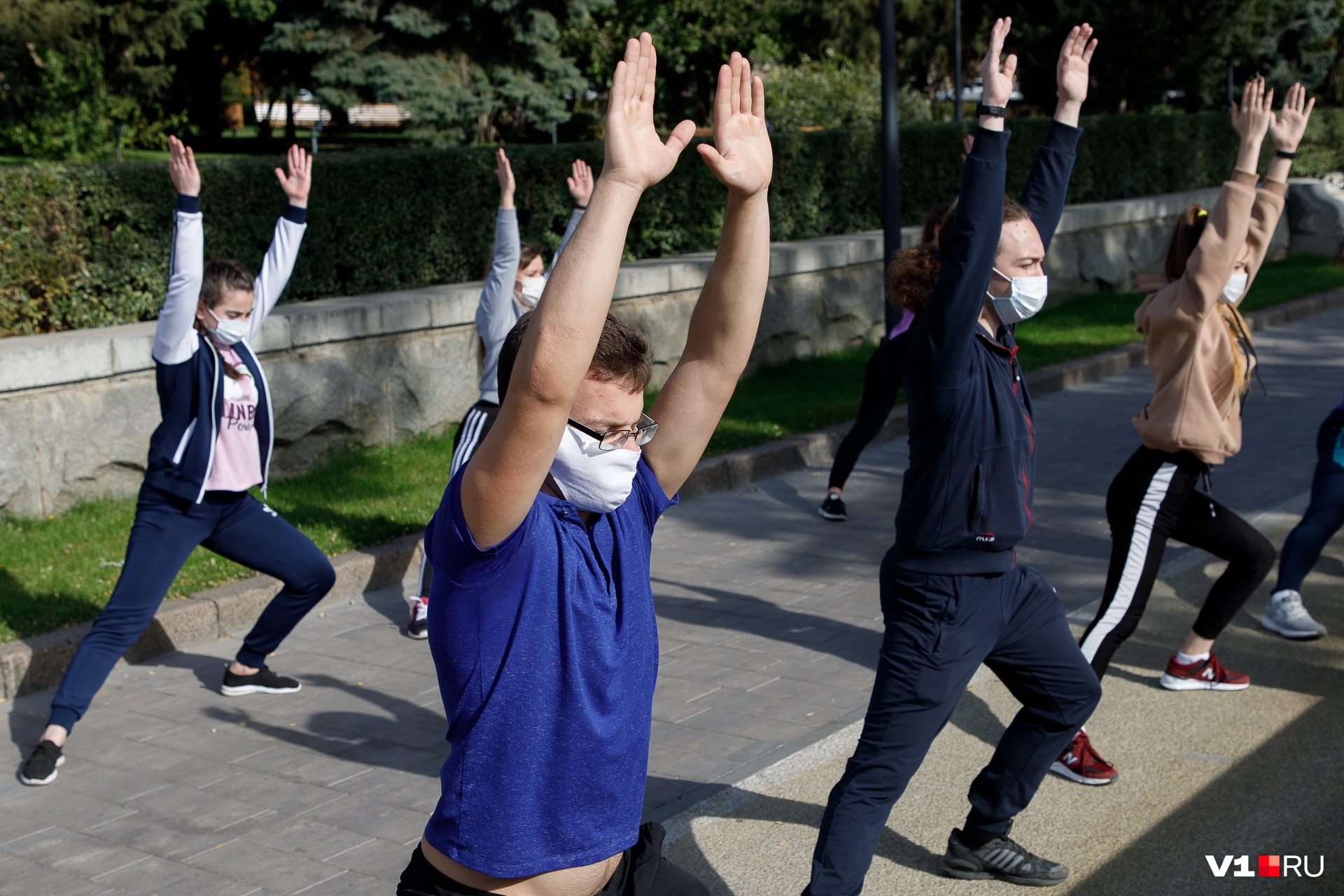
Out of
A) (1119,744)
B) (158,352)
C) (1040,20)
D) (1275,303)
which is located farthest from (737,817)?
(1040,20)

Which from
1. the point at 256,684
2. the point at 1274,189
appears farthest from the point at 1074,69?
the point at 256,684

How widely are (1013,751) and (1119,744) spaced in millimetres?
1264

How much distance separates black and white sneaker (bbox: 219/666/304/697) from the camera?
5426 millimetres

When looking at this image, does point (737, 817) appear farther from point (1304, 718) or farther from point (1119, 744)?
point (1304, 718)

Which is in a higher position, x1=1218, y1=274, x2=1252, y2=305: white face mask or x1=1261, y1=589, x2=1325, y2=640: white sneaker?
x1=1218, y1=274, x2=1252, y2=305: white face mask

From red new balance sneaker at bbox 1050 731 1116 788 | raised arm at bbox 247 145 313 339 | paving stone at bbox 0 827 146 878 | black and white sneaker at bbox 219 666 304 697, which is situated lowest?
black and white sneaker at bbox 219 666 304 697

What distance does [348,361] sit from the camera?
895 cm

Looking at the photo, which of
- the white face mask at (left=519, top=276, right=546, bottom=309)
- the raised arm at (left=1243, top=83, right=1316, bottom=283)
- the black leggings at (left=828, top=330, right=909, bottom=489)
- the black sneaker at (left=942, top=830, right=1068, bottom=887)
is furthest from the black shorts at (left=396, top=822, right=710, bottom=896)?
the black leggings at (left=828, top=330, right=909, bottom=489)

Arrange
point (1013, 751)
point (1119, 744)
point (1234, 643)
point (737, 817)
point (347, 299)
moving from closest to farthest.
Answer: point (1013, 751) < point (737, 817) < point (1119, 744) < point (1234, 643) < point (347, 299)

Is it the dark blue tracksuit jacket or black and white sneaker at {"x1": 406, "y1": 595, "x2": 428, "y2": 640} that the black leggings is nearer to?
black and white sneaker at {"x1": 406, "y1": 595, "x2": 428, "y2": 640}

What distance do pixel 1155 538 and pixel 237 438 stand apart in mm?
3466

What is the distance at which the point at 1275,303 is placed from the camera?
52.8ft

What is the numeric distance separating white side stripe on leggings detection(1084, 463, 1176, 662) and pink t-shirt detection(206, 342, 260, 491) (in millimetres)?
3202

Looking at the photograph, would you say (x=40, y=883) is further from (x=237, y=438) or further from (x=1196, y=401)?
(x=1196, y=401)
